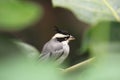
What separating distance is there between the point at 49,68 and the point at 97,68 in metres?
A: 0.04

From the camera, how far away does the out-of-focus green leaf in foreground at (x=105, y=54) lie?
0.92 feet

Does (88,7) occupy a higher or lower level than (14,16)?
higher

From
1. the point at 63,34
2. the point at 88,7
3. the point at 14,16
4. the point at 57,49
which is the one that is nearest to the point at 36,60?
the point at 14,16

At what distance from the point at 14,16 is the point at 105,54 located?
9 cm

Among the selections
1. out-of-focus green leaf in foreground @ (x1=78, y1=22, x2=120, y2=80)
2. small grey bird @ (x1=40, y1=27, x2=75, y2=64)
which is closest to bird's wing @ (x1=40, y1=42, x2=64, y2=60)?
small grey bird @ (x1=40, y1=27, x2=75, y2=64)

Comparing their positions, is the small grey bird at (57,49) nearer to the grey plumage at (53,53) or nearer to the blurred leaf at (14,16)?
the grey plumage at (53,53)

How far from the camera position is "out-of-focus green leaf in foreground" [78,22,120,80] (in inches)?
11.0

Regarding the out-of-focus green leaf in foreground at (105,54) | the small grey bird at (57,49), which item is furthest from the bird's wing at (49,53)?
the out-of-focus green leaf in foreground at (105,54)

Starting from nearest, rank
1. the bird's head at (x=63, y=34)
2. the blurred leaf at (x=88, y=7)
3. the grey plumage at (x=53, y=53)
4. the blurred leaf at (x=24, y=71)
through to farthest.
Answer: the blurred leaf at (x=24, y=71) → the grey plumage at (x=53, y=53) → the blurred leaf at (x=88, y=7) → the bird's head at (x=63, y=34)

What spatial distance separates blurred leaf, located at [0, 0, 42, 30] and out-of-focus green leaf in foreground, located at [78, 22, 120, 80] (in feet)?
0.23

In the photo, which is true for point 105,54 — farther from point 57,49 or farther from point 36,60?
point 57,49

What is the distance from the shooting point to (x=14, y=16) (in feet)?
1.10

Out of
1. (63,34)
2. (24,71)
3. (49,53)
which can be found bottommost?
(24,71)

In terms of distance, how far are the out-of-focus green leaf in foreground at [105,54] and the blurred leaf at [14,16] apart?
0.07 metres
